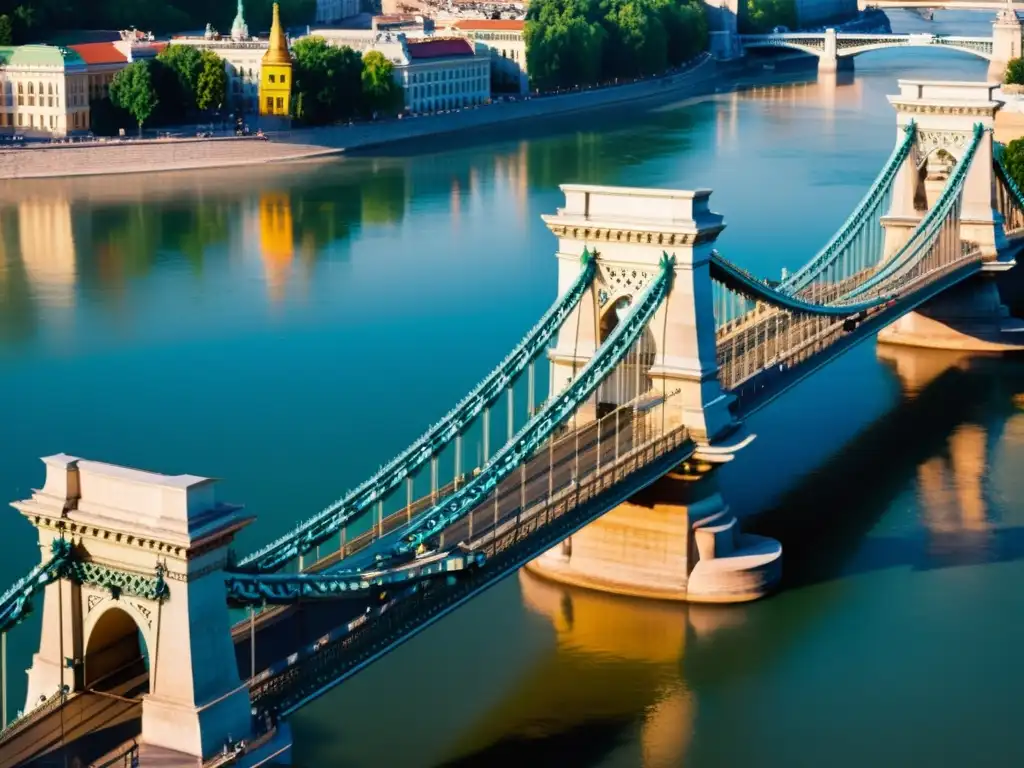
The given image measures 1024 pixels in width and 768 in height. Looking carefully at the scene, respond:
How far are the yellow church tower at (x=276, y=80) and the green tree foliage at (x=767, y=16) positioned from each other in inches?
1508

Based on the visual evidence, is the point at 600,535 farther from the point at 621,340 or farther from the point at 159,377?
the point at 159,377

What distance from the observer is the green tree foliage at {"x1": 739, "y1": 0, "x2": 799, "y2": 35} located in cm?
9600

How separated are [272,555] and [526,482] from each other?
11.5 feet

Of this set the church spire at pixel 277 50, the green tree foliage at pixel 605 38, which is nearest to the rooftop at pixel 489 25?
the green tree foliage at pixel 605 38

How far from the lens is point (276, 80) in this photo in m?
59.9

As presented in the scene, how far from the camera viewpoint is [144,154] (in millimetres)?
52625

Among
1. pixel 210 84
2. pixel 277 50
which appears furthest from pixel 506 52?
pixel 210 84

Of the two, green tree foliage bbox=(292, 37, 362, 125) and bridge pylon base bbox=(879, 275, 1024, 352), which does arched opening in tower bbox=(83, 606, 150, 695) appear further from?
green tree foliage bbox=(292, 37, 362, 125)

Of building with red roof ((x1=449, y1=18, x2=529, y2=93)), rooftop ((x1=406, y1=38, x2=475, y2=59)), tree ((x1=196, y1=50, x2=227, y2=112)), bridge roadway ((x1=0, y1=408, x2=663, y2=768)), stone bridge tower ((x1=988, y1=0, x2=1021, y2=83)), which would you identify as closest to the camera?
bridge roadway ((x1=0, y1=408, x2=663, y2=768))

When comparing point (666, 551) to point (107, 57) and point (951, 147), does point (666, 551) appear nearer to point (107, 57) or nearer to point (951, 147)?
point (951, 147)

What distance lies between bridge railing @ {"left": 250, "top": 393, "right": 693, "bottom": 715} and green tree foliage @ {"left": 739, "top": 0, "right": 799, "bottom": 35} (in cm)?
7831

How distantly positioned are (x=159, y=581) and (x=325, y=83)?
48226 millimetres

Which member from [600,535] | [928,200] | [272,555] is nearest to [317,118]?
[928,200]

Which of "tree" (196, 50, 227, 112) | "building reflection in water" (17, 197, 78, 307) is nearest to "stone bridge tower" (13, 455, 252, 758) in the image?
"building reflection in water" (17, 197, 78, 307)
